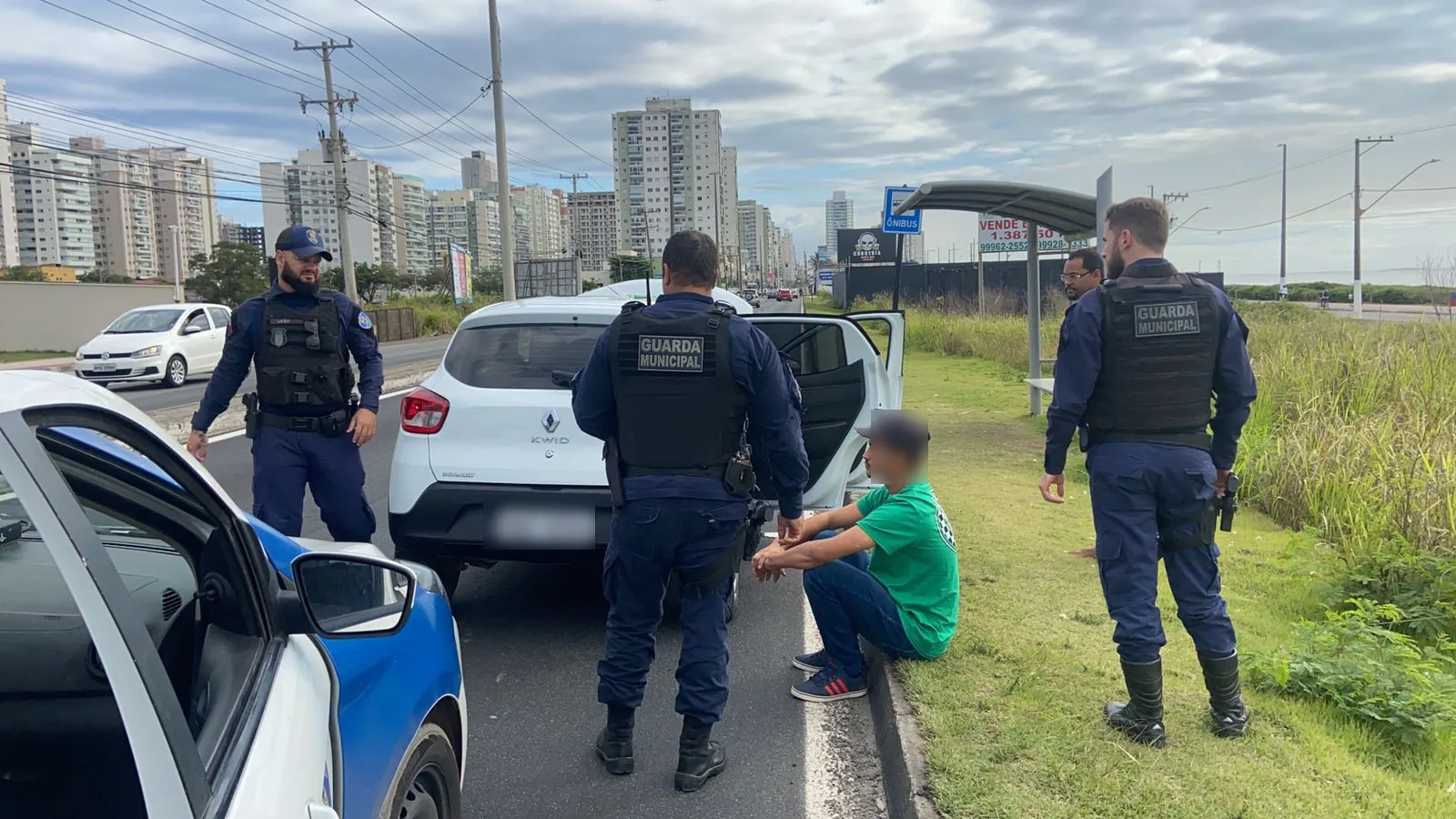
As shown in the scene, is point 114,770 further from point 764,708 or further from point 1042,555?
point 1042,555

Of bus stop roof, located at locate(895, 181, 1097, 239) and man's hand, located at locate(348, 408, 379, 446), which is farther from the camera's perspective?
bus stop roof, located at locate(895, 181, 1097, 239)

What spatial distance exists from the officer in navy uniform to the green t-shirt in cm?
50

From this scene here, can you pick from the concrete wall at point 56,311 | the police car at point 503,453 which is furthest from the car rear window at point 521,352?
the concrete wall at point 56,311

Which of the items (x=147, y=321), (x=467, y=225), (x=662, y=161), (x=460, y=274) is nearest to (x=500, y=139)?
(x=147, y=321)

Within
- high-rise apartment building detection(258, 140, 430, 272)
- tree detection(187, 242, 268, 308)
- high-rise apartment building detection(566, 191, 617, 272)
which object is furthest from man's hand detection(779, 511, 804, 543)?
high-rise apartment building detection(566, 191, 617, 272)

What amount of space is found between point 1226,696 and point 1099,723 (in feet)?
1.47

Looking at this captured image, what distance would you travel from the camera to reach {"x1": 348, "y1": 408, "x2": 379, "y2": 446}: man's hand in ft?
15.6

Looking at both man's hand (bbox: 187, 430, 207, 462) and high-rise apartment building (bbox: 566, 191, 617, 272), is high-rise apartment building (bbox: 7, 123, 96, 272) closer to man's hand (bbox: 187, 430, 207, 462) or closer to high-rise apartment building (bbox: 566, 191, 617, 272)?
high-rise apartment building (bbox: 566, 191, 617, 272)

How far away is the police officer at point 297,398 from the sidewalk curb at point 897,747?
2.60 metres

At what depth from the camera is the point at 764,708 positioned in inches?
165

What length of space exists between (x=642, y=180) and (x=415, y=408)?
74344 mm

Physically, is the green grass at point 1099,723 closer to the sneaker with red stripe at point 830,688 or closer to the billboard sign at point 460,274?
the sneaker with red stripe at point 830,688

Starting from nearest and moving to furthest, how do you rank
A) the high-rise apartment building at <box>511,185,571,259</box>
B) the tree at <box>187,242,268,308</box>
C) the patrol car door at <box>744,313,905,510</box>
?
the patrol car door at <box>744,313,905,510</box>
the tree at <box>187,242,268,308</box>
the high-rise apartment building at <box>511,185,571,259</box>

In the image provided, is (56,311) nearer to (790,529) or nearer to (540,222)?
(790,529)
